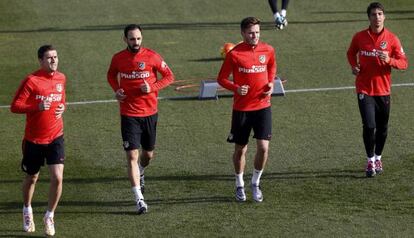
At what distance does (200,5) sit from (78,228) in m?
18.0

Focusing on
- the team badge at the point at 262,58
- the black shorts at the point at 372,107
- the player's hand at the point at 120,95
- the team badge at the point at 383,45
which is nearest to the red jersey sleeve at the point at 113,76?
the player's hand at the point at 120,95

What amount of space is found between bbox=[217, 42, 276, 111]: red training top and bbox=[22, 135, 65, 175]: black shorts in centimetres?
265

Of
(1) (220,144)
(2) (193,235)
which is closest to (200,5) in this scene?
(1) (220,144)

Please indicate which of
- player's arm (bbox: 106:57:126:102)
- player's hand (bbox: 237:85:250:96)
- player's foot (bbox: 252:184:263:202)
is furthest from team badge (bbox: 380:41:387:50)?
player's arm (bbox: 106:57:126:102)

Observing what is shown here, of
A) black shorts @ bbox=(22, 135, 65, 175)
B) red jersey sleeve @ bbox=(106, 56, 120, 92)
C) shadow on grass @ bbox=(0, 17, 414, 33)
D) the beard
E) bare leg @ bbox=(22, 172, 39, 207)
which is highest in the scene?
the beard

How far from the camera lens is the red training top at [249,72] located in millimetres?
14664

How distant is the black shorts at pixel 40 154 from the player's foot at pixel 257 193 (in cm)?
290

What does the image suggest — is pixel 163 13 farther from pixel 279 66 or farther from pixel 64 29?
pixel 279 66

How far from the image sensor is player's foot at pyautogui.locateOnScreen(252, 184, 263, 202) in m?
14.7

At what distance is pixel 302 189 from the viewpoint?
1529 cm

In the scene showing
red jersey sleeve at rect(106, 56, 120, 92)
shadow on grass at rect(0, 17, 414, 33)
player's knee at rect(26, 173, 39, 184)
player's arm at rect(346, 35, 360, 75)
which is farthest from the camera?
shadow on grass at rect(0, 17, 414, 33)

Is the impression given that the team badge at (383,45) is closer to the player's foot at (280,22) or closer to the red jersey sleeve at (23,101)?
the red jersey sleeve at (23,101)

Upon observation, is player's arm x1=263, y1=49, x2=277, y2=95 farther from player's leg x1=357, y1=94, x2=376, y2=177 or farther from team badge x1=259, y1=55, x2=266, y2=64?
player's leg x1=357, y1=94, x2=376, y2=177

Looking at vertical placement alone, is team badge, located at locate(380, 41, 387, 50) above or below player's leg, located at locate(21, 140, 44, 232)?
above
